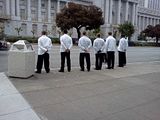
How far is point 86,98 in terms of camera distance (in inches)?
237

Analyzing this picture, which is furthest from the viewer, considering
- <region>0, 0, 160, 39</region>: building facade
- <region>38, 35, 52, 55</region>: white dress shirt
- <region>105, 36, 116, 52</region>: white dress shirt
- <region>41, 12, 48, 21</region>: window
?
<region>41, 12, 48, 21</region>: window

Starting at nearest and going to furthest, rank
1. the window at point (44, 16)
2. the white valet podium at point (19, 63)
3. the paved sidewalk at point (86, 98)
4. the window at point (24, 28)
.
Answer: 1. the paved sidewalk at point (86, 98)
2. the white valet podium at point (19, 63)
3. the window at point (24, 28)
4. the window at point (44, 16)

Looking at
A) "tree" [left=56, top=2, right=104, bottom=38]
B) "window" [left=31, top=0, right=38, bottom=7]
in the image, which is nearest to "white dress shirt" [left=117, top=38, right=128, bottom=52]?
"tree" [left=56, top=2, right=104, bottom=38]

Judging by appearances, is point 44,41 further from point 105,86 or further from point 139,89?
point 139,89

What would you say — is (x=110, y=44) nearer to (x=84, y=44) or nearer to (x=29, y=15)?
(x=84, y=44)

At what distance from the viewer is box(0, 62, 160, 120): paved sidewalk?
4.86 meters

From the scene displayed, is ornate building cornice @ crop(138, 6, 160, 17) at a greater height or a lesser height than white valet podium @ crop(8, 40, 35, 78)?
greater

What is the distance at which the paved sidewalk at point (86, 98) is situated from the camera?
486cm

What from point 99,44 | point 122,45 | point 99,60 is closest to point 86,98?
point 99,60

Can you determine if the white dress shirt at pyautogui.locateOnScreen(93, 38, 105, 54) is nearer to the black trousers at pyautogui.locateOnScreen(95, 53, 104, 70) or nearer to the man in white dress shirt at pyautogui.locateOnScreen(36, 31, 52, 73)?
the black trousers at pyautogui.locateOnScreen(95, 53, 104, 70)

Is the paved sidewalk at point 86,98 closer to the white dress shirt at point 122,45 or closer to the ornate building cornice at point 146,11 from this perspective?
the white dress shirt at point 122,45

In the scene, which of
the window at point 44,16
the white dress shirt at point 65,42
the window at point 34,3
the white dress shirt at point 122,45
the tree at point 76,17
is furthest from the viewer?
the window at point 44,16

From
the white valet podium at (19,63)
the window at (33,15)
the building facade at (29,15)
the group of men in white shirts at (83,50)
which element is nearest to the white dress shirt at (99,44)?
the group of men in white shirts at (83,50)

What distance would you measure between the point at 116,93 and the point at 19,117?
9.91ft
